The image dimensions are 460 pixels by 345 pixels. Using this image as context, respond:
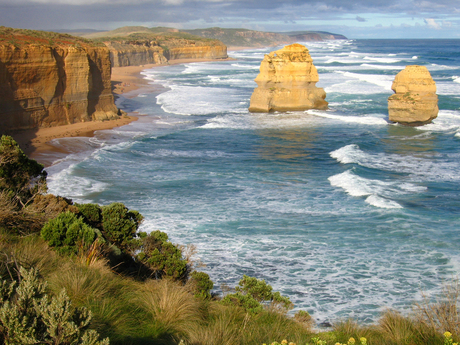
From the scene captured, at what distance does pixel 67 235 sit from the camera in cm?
784

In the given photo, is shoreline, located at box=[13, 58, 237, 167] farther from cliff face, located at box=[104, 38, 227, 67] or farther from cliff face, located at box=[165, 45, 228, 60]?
cliff face, located at box=[165, 45, 228, 60]

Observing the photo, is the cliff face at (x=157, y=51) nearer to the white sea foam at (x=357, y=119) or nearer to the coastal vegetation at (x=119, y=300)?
the white sea foam at (x=357, y=119)

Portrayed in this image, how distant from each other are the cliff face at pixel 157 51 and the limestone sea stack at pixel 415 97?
7212 centimetres

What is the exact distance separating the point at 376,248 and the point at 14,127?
22612 mm

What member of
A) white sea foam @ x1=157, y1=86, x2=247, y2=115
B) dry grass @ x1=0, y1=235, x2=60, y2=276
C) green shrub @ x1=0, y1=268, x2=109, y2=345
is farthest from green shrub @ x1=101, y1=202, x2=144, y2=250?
white sea foam @ x1=157, y1=86, x2=247, y2=115

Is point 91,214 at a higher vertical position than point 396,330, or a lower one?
higher

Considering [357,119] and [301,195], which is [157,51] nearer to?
[357,119]

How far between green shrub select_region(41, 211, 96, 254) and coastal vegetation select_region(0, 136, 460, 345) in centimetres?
2

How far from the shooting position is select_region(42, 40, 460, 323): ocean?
10.7 metres

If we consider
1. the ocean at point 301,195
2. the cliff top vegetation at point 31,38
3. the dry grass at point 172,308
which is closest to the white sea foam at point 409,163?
the ocean at point 301,195

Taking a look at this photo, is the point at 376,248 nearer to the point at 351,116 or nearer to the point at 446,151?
the point at 446,151

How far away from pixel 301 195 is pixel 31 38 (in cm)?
2343

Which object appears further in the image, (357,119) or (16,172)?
(357,119)

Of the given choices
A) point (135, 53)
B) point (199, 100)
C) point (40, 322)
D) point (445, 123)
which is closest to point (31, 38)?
point (199, 100)
